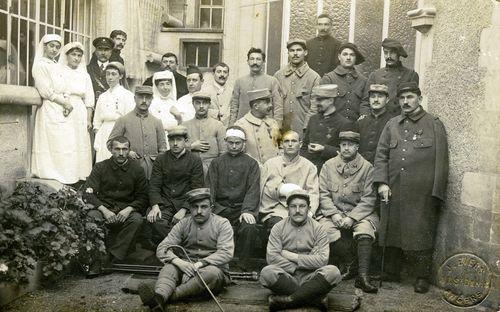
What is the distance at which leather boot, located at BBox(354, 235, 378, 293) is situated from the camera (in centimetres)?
643

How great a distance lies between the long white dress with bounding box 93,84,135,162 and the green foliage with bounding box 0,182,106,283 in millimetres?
1125

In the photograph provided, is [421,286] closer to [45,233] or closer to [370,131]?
[370,131]

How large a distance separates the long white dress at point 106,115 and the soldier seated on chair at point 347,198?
258 centimetres

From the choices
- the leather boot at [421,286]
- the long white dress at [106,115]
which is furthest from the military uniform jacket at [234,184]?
the leather boot at [421,286]

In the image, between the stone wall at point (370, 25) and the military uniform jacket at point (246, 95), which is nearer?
the military uniform jacket at point (246, 95)

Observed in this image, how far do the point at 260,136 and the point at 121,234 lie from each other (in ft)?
6.39

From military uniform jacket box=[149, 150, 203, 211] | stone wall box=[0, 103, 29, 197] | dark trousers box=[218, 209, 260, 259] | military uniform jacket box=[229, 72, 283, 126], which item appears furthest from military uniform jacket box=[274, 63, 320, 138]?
stone wall box=[0, 103, 29, 197]

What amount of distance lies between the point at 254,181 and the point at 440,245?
2051mm

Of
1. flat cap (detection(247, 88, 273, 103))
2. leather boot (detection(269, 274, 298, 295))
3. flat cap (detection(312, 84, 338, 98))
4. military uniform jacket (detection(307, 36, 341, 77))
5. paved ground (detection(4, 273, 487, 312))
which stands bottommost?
paved ground (detection(4, 273, 487, 312))

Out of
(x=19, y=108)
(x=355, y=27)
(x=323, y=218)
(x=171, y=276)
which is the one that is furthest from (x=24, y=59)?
(x=355, y=27)

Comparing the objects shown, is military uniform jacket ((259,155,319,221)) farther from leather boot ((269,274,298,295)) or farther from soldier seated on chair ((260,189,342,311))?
leather boot ((269,274,298,295))

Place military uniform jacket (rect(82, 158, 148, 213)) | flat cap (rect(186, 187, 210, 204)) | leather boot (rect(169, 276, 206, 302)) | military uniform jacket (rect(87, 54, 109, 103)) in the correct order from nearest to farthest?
leather boot (rect(169, 276, 206, 302))
flat cap (rect(186, 187, 210, 204))
military uniform jacket (rect(82, 158, 148, 213))
military uniform jacket (rect(87, 54, 109, 103))

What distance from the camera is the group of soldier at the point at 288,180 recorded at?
616 centimetres

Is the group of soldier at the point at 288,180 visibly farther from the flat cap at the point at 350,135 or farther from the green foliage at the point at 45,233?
the green foliage at the point at 45,233
